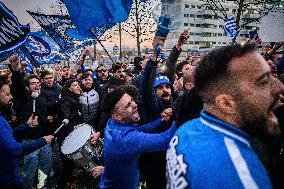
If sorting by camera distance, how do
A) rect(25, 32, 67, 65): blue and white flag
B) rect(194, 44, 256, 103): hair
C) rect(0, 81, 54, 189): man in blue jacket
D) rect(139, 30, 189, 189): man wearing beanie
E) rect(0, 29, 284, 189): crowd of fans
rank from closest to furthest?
rect(0, 29, 284, 189): crowd of fans, rect(194, 44, 256, 103): hair, rect(0, 81, 54, 189): man in blue jacket, rect(139, 30, 189, 189): man wearing beanie, rect(25, 32, 67, 65): blue and white flag

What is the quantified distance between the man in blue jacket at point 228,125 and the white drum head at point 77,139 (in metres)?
3.21

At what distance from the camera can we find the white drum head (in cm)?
457

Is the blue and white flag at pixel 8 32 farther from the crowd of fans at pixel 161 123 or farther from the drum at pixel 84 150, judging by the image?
the drum at pixel 84 150

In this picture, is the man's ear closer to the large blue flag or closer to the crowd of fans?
the crowd of fans

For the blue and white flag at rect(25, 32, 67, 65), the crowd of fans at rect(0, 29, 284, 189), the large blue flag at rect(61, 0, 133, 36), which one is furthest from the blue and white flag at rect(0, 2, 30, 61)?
the blue and white flag at rect(25, 32, 67, 65)

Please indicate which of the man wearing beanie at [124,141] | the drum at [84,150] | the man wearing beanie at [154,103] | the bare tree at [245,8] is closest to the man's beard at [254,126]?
the man wearing beanie at [124,141]

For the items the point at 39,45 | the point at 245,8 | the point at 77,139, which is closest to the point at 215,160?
the point at 77,139

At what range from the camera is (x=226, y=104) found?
1395mm

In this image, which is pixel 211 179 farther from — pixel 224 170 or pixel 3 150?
pixel 3 150

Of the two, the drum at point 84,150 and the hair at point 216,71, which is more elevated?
the hair at point 216,71

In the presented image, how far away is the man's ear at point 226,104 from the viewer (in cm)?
137

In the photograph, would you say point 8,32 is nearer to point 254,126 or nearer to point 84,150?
point 84,150

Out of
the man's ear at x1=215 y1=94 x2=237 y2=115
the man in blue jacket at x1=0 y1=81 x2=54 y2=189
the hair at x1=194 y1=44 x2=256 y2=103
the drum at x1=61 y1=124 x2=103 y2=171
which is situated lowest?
the drum at x1=61 y1=124 x2=103 y2=171

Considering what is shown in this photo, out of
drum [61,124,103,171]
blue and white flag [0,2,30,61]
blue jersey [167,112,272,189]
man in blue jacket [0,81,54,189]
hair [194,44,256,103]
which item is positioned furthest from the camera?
blue and white flag [0,2,30,61]
